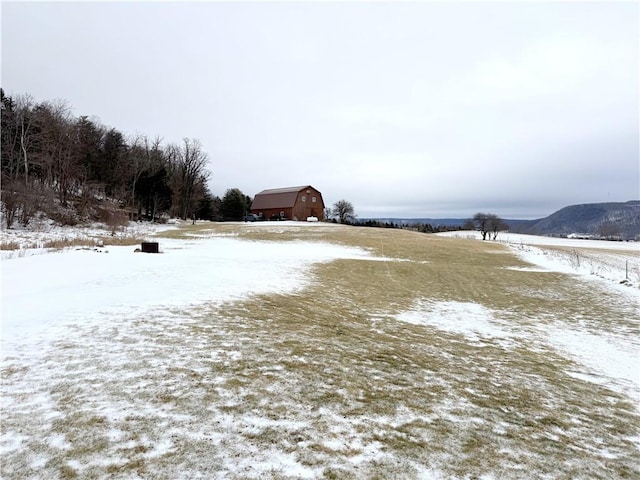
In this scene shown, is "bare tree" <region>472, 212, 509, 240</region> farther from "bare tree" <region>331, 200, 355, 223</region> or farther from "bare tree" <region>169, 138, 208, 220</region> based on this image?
"bare tree" <region>169, 138, 208, 220</region>

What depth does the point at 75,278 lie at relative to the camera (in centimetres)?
1020

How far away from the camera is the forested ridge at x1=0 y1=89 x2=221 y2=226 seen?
31233 millimetres

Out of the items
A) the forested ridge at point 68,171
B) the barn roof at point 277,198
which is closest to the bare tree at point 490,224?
the barn roof at point 277,198

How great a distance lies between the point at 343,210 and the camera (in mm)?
89125

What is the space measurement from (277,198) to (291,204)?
4.94 metres

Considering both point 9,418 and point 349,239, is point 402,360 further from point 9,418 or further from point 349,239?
point 349,239

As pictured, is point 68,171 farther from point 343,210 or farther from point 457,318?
point 343,210

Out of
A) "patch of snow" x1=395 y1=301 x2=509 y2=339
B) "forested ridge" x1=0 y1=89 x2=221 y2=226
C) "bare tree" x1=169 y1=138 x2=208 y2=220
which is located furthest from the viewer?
"bare tree" x1=169 y1=138 x2=208 y2=220

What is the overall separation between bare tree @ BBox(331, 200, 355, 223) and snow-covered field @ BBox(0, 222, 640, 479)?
80.2 m

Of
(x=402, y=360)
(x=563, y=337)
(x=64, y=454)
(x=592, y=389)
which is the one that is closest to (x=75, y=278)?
(x=64, y=454)

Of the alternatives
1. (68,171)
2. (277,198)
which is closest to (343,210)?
(277,198)

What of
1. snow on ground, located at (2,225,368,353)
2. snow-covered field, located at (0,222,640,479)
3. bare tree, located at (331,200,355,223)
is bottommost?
snow-covered field, located at (0,222,640,479)

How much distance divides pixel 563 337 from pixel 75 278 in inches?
531

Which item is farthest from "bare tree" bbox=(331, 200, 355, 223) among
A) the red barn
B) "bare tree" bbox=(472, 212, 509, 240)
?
"bare tree" bbox=(472, 212, 509, 240)
